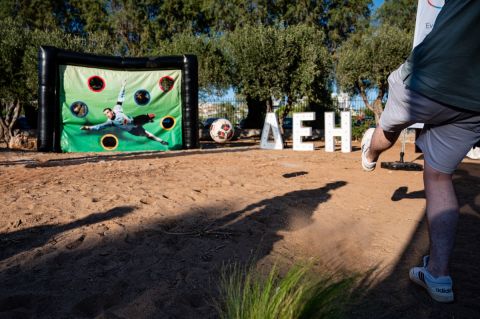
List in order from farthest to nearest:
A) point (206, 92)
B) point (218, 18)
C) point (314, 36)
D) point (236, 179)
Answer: point (218, 18) → point (206, 92) → point (314, 36) → point (236, 179)

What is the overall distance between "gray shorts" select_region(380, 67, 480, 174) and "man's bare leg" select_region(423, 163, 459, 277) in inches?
2.9

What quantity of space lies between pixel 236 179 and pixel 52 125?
6.54 meters

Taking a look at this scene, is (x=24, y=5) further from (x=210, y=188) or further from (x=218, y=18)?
(x=210, y=188)

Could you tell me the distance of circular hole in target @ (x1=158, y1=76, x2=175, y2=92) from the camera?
9.98m

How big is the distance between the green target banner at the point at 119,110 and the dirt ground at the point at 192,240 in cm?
509

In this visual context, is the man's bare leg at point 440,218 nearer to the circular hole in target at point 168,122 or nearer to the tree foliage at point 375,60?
the circular hole in target at point 168,122

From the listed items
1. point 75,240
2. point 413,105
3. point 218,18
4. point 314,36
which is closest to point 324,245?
point 413,105

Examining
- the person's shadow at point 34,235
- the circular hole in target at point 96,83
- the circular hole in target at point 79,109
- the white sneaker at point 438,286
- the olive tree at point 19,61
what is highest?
the olive tree at point 19,61

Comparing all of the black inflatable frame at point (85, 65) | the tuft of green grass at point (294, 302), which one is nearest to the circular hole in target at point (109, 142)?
the black inflatable frame at point (85, 65)

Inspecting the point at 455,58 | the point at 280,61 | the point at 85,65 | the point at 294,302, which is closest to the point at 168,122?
the point at 85,65

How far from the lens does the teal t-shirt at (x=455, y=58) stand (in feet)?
5.36

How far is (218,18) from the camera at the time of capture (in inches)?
923

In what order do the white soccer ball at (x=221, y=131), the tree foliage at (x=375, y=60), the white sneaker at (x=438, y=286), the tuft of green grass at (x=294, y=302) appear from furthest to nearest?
the tree foliage at (x=375, y=60), the white soccer ball at (x=221, y=131), the white sneaker at (x=438, y=286), the tuft of green grass at (x=294, y=302)

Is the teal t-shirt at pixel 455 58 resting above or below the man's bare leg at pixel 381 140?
above
